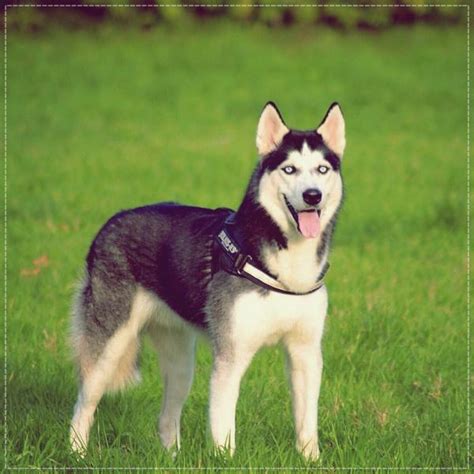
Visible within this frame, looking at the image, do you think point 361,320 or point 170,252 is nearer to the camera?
point 170,252

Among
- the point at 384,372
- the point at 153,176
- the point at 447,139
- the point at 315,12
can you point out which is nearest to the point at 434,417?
the point at 384,372

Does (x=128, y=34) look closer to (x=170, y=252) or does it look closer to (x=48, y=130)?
(x=48, y=130)

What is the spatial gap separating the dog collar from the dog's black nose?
50 cm

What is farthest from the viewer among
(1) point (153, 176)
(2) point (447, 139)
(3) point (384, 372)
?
(2) point (447, 139)

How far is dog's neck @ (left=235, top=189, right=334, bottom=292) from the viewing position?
5539 mm

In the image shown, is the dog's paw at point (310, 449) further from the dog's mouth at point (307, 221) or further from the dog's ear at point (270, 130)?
the dog's ear at point (270, 130)

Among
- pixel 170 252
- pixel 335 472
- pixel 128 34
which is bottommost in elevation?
pixel 335 472

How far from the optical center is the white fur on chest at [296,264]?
5.53 m

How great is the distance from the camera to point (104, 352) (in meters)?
6.18

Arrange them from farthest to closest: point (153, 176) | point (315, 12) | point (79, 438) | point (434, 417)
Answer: point (315, 12) < point (153, 176) < point (434, 417) < point (79, 438)

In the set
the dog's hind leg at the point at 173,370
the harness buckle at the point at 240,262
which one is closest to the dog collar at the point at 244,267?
the harness buckle at the point at 240,262

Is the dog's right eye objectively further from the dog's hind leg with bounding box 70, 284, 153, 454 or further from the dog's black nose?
the dog's hind leg with bounding box 70, 284, 153, 454

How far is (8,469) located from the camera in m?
5.45

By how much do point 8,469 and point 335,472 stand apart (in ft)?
5.56
